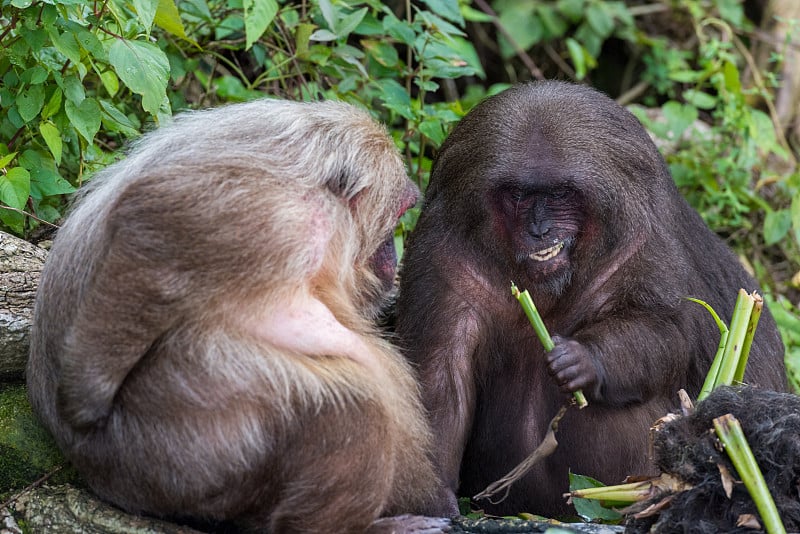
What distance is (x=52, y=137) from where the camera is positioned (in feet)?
17.3

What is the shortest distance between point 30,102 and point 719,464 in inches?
140

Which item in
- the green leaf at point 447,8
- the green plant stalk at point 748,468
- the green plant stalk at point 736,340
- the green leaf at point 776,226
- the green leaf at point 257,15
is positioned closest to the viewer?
the green plant stalk at point 748,468

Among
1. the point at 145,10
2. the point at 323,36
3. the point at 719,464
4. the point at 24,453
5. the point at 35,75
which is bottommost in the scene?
the point at 24,453

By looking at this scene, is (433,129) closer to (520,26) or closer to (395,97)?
(395,97)

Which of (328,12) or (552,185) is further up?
(328,12)

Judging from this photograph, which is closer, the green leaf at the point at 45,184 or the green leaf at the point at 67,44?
the green leaf at the point at 67,44

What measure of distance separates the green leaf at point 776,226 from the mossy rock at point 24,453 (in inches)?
214

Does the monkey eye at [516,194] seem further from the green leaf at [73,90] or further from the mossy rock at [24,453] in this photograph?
the mossy rock at [24,453]

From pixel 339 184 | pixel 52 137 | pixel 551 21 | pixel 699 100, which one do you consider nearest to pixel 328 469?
pixel 339 184

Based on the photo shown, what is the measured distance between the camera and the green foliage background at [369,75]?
5312 mm

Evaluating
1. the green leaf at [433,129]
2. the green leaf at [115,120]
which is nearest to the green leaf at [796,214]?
the green leaf at [433,129]

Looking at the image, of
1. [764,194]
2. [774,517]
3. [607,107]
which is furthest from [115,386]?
[764,194]

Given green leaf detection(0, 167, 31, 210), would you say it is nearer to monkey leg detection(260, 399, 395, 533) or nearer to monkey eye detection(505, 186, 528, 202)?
monkey leg detection(260, 399, 395, 533)

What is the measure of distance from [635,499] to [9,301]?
2.99 m
